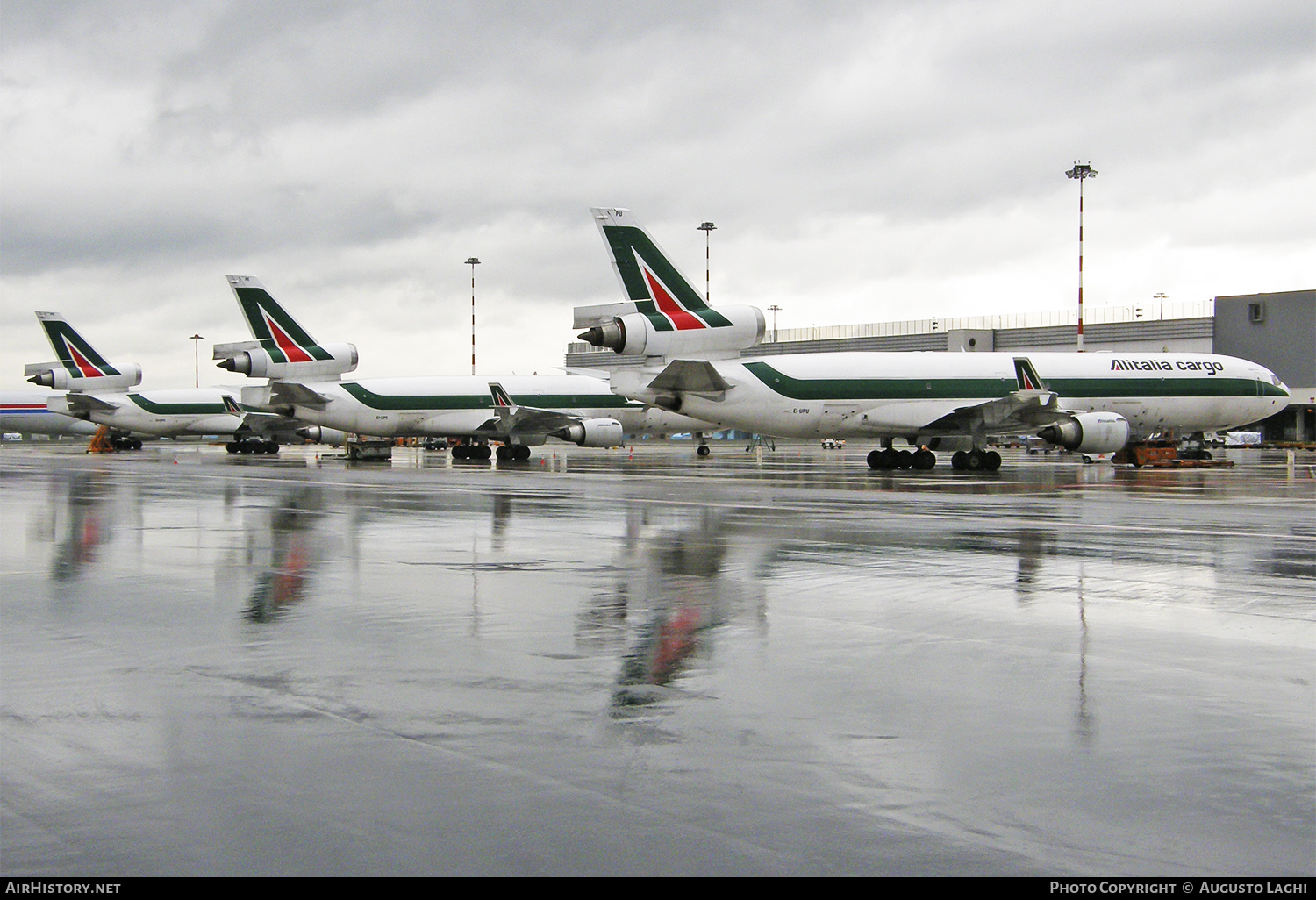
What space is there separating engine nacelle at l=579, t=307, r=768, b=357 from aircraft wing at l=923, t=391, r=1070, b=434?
23.7 feet

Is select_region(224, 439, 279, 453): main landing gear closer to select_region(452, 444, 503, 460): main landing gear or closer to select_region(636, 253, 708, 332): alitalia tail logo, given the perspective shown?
select_region(452, 444, 503, 460): main landing gear

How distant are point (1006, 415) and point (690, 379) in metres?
10.3

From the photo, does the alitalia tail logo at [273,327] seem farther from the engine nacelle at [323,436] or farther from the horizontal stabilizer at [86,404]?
the horizontal stabilizer at [86,404]

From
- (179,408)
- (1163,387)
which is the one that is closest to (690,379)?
(1163,387)

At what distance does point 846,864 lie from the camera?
3893 mm

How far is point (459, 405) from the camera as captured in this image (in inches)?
2096

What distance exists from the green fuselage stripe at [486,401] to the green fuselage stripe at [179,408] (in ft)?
69.7

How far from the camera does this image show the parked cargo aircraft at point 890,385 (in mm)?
33094

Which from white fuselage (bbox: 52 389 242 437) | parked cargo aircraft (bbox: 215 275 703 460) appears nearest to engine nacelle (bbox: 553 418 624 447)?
parked cargo aircraft (bbox: 215 275 703 460)

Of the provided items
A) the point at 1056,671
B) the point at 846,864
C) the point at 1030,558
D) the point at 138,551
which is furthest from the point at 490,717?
the point at 138,551

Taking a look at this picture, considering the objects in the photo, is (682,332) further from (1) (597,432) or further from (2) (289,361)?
(2) (289,361)

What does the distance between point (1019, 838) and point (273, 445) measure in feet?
212

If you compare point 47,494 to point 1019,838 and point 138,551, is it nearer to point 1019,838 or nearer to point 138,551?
point 138,551

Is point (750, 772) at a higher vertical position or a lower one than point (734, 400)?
lower
